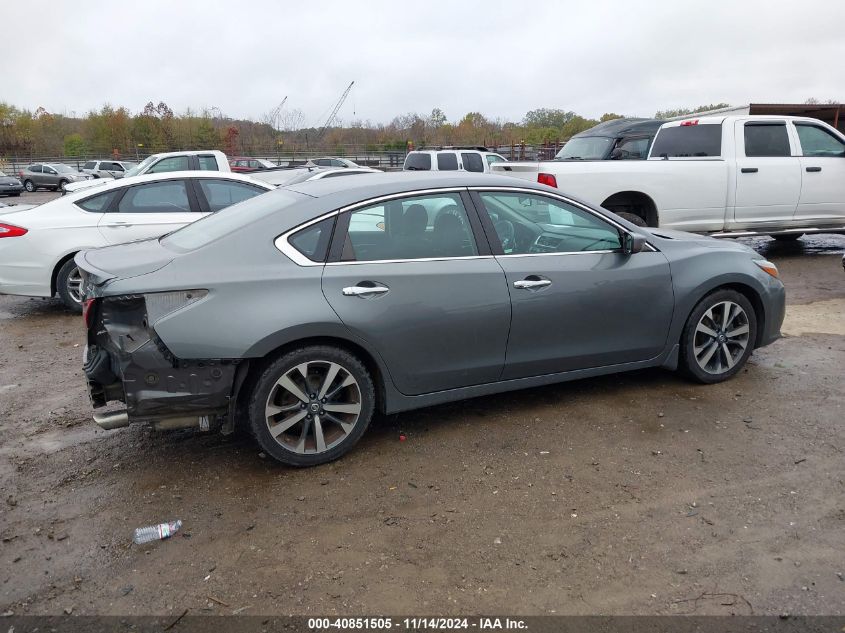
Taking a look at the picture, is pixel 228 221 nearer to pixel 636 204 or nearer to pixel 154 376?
pixel 154 376

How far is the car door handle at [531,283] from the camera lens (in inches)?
159

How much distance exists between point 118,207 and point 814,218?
31.7ft

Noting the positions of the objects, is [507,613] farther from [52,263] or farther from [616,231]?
[52,263]

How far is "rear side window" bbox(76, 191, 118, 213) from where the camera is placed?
7550mm

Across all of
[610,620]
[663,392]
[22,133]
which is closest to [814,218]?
[663,392]

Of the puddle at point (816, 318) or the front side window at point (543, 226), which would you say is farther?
the puddle at point (816, 318)

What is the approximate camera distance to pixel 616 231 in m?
4.43

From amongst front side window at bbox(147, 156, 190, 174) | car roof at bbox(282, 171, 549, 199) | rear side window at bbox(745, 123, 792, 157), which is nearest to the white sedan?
car roof at bbox(282, 171, 549, 199)

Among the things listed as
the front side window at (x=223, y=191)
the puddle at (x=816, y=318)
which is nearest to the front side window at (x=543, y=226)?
the puddle at (x=816, y=318)

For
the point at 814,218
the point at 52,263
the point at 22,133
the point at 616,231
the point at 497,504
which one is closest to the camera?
the point at 497,504

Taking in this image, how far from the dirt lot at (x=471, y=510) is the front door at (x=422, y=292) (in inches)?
19.7

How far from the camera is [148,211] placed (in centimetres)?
774

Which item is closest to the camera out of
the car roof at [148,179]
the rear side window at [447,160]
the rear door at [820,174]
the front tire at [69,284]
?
the front tire at [69,284]

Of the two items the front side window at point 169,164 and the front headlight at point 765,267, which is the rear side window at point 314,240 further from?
the front side window at point 169,164
